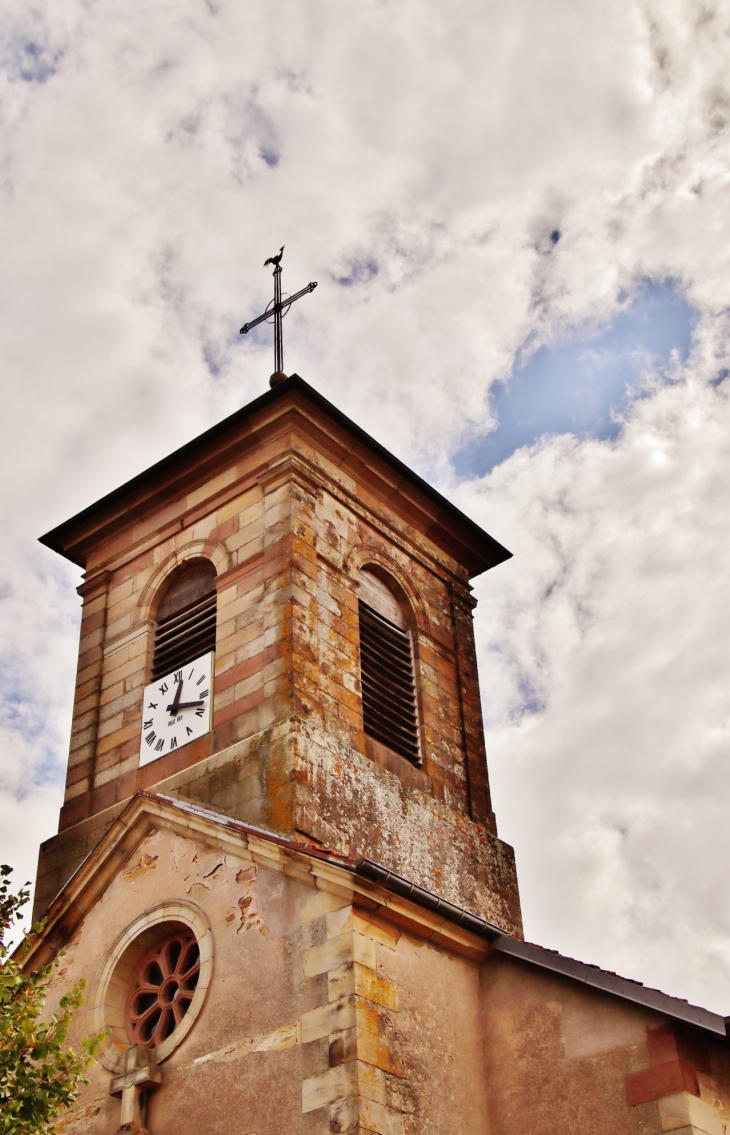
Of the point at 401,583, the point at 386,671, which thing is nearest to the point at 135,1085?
the point at 386,671

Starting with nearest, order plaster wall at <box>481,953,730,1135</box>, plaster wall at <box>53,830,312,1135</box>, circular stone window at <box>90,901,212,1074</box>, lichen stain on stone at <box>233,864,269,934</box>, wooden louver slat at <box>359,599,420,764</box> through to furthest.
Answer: plaster wall at <box>481,953,730,1135</box>
plaster wall at <box>53,830,312,1135</box>
lichen stain on stone at <box>233,864,269,934</box>
circular stone window at <box>90,901,212,1074</box>
wooden louver slat at <box>359,599,420,764</box>

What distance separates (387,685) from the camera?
1430cm

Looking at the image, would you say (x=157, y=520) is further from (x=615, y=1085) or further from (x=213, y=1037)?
(x=615, y=1085)

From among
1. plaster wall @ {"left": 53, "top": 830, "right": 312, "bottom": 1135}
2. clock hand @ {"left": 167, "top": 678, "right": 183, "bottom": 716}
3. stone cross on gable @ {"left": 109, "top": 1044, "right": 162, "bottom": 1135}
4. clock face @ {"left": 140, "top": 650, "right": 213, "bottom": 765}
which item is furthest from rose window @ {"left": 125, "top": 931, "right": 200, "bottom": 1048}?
clock hand @ {"left": 167, "top": 678, "right": 183, "bottom": 716}

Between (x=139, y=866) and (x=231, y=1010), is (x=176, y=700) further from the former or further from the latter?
(x=231, y=1010)

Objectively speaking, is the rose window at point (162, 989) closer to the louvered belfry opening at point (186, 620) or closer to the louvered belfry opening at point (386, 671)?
the louvered belfry opening at point (386, 671)

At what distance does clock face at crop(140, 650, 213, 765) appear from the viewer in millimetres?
13375

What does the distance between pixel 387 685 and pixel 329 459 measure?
2679 millimetres

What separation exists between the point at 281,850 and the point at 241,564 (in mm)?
4391

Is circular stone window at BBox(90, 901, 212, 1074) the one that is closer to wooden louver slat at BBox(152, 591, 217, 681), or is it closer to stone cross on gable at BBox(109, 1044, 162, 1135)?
stone cross on gable at BBox(109, 1044, 162, 1135)

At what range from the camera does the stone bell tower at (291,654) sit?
494 inches

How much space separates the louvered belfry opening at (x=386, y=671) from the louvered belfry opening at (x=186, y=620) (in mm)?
1631

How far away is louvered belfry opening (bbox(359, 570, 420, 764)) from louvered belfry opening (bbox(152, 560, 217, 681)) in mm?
1631

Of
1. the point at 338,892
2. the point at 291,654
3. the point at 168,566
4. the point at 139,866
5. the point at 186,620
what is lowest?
the point at 338,892
